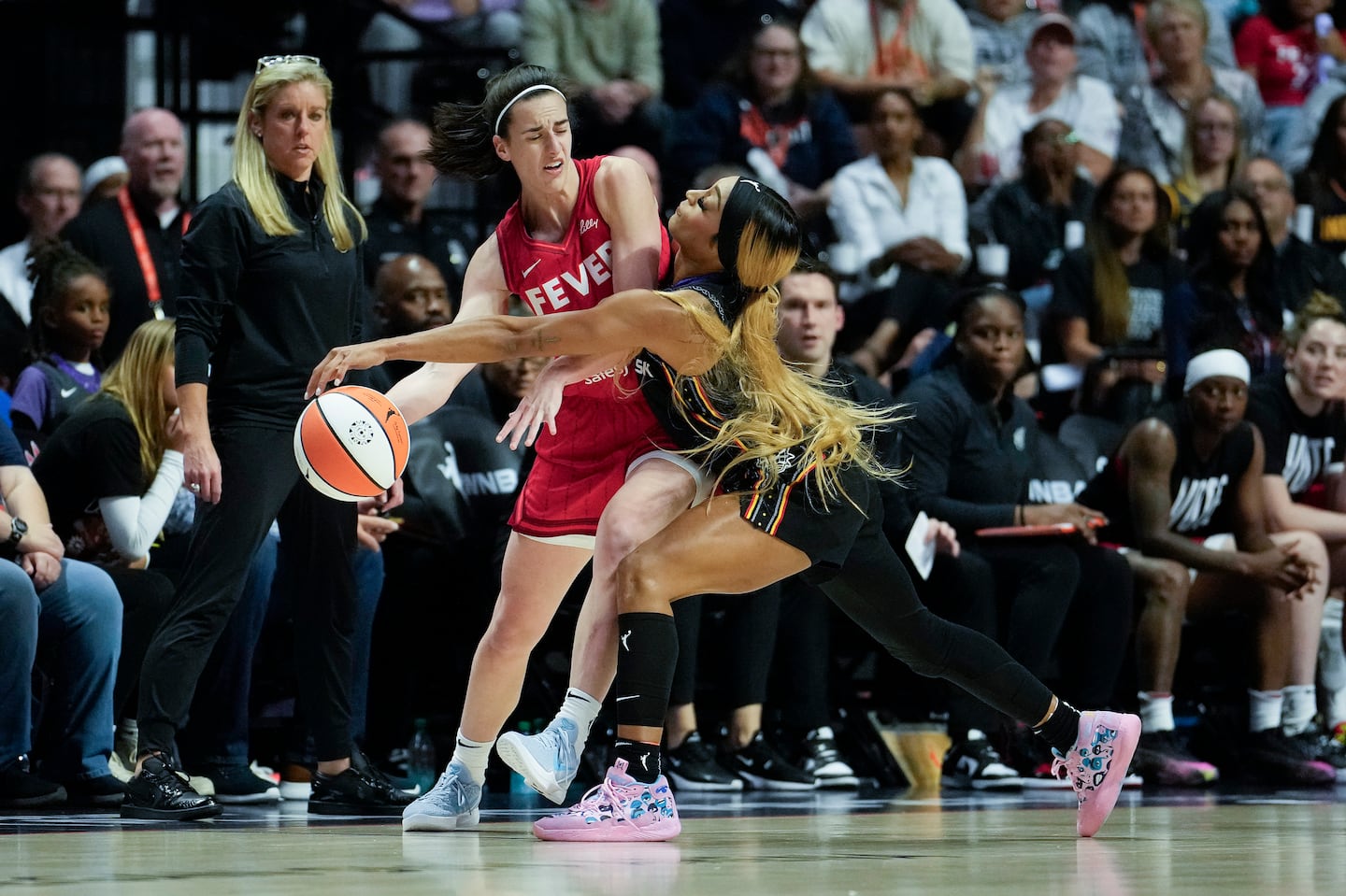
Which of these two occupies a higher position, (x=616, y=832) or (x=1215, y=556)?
(x=1215, y=556)

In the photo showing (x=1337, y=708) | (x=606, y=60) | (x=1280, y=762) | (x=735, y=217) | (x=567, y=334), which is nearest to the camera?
(x=567, y=334)

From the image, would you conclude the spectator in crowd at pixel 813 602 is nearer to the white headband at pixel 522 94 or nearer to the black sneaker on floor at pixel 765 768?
the black sneaker on floor at pixel 765 768

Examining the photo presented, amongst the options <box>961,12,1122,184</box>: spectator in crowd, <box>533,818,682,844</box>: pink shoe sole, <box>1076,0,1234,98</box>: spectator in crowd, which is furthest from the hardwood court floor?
<box>1076,0,1234,98</box>: spectator in crowd

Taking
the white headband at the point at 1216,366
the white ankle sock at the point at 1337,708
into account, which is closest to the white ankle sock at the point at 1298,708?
the white ankle sock at the point at 1337,708

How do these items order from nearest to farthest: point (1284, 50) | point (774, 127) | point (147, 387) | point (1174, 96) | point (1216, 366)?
point (147, 387) < point (1216, 366) < point (774, 127) < point (1174, 96) < point (1284, 50)

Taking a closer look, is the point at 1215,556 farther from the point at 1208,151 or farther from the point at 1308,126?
the point at 1308,126

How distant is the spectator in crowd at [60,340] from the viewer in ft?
19.7

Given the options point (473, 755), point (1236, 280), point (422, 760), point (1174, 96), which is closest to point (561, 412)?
point (473, 755)

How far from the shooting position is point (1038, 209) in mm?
8883

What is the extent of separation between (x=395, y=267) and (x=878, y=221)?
2.72 m

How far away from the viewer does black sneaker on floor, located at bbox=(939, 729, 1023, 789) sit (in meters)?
6.40

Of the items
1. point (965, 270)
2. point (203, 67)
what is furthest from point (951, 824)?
point (203, 67)

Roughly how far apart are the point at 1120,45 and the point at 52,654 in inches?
289

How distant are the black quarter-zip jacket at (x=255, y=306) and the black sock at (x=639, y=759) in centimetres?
152
